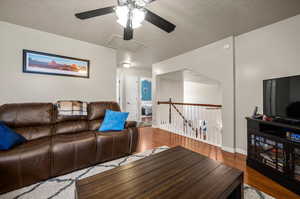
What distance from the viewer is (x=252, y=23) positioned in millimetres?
2178

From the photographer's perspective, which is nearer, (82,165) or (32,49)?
(82,165)

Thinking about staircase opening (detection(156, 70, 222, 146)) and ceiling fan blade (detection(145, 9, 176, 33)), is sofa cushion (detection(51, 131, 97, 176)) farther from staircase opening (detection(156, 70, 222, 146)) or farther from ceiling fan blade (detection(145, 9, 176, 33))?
staircase opening (detection(156, 70, 222, 146))

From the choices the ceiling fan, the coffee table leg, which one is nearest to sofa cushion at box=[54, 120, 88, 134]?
the ceiling fan

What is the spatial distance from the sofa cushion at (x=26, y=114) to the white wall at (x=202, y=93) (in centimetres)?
740

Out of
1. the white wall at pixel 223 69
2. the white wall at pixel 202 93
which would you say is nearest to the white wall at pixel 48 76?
the white wall at pixel 223 69

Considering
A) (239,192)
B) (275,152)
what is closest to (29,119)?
(239,192)

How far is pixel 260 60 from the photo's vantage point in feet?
7.50

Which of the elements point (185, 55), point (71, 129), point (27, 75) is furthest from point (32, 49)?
point (185, 55)

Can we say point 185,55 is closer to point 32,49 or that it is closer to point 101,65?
point 101,65

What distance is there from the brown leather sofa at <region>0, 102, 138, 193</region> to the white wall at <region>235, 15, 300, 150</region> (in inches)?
86.5

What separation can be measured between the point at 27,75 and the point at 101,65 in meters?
1.42

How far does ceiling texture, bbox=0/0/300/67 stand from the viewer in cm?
176

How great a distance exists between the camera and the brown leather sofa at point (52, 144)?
1.44 metres

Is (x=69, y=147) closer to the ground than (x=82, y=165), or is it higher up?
higher up
